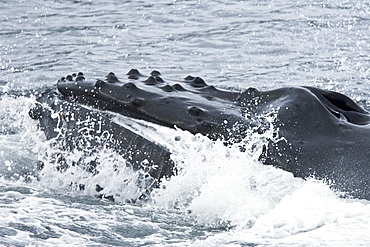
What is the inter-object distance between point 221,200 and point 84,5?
14.7 m

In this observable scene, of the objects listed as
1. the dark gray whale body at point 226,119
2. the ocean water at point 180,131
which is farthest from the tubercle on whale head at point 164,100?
the ocean water at point 180,131

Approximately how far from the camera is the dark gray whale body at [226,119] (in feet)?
15.1

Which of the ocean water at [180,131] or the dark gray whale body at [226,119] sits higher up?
the dark gray whale body at [226,119]

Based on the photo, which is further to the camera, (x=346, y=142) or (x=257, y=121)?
(x=257, y=121)

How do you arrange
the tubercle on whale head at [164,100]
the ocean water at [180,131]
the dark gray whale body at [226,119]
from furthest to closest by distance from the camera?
the tubercle on whale head at [164,100] → the dark gray whale body at [226,119] → the ocean water at [180,131]

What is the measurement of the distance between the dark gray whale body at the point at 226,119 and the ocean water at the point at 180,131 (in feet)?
0.32

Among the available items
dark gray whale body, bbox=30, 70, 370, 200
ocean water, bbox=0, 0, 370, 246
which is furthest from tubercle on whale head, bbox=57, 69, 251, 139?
ocean water, bbox=0, 0, 370, 246

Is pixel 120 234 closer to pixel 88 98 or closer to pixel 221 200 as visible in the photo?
→ pixel 221 200

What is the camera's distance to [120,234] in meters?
4.47

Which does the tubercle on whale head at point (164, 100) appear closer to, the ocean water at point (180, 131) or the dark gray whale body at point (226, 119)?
the dark gray whale body at point (226, 119)

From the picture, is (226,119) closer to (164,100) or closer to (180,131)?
(180,131)

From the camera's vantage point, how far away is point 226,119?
195 inches

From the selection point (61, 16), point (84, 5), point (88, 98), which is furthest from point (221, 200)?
point (84, 5)

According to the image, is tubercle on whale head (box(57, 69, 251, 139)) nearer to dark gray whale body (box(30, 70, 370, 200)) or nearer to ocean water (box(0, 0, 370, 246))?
dark gray whale body (box(30, 70, 370, 200))
